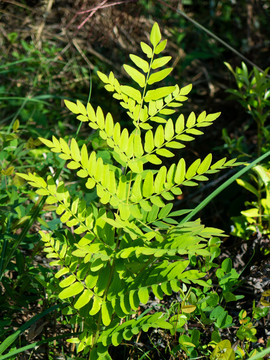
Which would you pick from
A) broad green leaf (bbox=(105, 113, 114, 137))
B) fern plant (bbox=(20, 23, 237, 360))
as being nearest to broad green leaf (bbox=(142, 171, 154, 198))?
fern plant (bbox=(20, 23, 237, 360))

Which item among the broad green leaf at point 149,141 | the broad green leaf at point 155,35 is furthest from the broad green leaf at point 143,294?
the broad green leaf at point 155,35

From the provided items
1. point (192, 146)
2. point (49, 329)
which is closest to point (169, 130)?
point (49, 329)

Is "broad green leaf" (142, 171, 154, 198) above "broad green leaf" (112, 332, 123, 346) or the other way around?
above

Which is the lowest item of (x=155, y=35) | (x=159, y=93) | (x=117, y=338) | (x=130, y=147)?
(x=117, y=338)

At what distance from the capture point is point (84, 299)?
107 cm

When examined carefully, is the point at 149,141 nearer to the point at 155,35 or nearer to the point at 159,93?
the point at 159,93

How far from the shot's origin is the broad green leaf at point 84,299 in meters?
1.05

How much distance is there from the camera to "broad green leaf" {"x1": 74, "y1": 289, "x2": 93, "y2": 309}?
41.5 inches

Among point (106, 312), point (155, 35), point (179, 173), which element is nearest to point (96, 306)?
point (106, 312)

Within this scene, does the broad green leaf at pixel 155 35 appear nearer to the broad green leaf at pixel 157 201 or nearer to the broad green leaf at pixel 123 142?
the broad green leaf at pixel 123 142

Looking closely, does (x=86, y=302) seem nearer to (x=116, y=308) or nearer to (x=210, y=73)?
(x=116, y=308)

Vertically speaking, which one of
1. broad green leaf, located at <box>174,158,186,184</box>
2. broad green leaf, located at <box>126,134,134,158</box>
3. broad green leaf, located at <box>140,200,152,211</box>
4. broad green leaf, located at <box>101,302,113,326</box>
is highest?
broad green leaf, located at <box>126,134,134,158</box>

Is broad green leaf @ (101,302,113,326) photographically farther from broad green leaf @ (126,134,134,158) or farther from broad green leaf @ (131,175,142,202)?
broad green leaf @ (126,134,134,158)

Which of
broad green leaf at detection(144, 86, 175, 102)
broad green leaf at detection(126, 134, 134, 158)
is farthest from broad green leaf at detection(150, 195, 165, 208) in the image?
broad green leaf at detection(144, 86, 175, 102)
